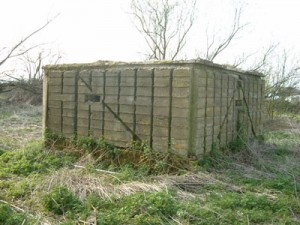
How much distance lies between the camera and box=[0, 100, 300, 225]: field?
379 centimetres

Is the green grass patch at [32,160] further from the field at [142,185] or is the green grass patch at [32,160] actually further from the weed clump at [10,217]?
the weed clump at [10,217]

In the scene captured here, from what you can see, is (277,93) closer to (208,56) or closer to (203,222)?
(208,56)

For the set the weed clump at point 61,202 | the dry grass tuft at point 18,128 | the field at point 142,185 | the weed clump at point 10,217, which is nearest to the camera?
the weed clump at point 10,217

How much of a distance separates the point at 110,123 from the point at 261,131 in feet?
14.2

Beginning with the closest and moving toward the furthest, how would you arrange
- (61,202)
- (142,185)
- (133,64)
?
1. (61,202)
2. (142,185)
3. (133,64)

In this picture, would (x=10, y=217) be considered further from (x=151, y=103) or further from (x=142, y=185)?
(x=151, y=103)

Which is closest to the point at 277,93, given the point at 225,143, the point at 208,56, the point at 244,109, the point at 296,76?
the point at 296,76

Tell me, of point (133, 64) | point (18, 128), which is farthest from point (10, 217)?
point (18, 128)

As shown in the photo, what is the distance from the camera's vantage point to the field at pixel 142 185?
12.4 ft

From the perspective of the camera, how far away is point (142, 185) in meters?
4.62

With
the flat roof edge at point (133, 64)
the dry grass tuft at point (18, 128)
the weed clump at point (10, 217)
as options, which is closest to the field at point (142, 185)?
the weed clump at point (10, 217)

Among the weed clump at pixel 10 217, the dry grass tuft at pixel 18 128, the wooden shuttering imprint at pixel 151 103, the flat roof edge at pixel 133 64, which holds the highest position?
the flat roof edge at pixel 133 64

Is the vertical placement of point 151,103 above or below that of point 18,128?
above

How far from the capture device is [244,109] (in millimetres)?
7762
